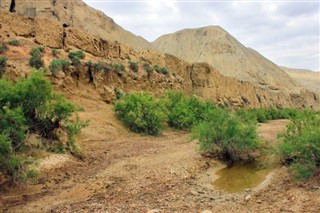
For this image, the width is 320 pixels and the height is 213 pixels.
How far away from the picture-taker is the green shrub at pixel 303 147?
9.05 metres

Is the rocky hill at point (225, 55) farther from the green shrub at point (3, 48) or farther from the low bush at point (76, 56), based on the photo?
the green shrub at point (3, 48)

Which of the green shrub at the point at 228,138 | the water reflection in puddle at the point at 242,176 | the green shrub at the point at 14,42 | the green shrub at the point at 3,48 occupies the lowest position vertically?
the water reflection in puddle at the point at 242,176

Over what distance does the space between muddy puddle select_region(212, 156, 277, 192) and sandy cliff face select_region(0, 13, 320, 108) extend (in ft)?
49.4

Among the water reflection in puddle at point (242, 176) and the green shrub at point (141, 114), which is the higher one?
the green shrub at point (141, 114)

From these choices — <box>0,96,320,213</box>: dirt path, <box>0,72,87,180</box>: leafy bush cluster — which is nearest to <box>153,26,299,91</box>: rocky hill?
<box>0,96,320,213</box>: dirt path

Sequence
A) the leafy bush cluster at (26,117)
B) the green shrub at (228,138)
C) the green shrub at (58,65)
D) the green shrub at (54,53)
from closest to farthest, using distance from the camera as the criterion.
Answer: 1. the leafy bush cluster at (26,117)
2. the green shrub at (228,138)
3. the green shrub at (58,65)
4. the green shrub at (54,53)

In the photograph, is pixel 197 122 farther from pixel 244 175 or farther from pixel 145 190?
pixel 145 190

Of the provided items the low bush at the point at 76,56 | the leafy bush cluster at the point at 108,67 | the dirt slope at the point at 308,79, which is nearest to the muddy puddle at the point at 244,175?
the low bush at the point at 76,56

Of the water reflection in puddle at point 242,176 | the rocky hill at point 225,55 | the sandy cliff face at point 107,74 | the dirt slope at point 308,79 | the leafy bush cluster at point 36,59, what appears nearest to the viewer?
the water reflection in puddle at point 242,176

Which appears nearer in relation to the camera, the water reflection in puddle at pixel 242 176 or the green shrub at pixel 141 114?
the water reflection in puddle at pixel 242 176

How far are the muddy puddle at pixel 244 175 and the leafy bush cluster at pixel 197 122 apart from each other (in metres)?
0.75

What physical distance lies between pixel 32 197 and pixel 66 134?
4.50 metres

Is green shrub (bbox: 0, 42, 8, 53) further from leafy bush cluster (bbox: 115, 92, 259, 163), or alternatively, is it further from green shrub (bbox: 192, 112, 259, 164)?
green shrub (bbox: 192, 112, 259, 164)

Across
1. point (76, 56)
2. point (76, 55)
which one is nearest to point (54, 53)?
point (76, 56)
